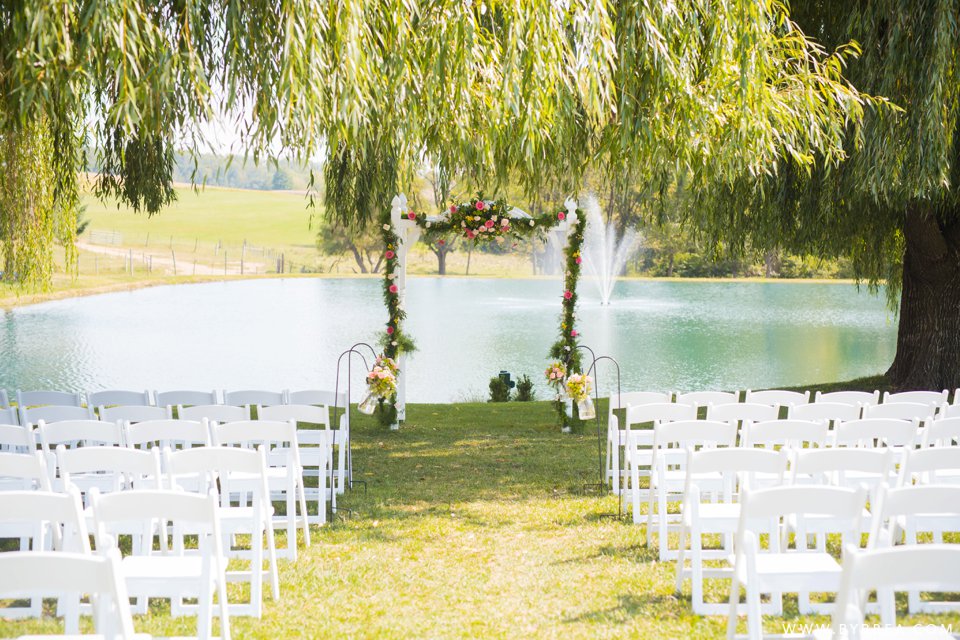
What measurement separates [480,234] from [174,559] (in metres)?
6.82

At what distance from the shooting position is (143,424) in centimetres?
480

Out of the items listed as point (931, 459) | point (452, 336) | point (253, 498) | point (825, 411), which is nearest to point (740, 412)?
point (825, 411)

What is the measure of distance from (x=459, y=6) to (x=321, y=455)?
2.70 m

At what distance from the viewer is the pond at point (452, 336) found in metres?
19.2

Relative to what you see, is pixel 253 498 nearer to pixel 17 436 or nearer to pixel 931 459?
pixel 17 436

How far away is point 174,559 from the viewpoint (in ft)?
11.7

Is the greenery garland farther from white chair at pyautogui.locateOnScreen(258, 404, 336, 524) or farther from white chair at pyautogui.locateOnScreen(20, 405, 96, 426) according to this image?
white chair at pyautogui.locateOnScreen(20, 405, 96, 426)

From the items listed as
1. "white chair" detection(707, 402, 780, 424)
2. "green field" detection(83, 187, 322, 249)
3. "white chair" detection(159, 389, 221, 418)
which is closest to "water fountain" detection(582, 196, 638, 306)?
"green field" detection(83, 187, 322, 249)

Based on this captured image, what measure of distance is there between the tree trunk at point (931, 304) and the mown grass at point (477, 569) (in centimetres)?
520

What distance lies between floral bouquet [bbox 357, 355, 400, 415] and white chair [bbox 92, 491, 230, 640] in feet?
18.1

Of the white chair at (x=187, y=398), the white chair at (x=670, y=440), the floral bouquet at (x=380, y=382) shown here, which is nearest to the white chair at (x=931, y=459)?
the white chair at (x=670, y=440)

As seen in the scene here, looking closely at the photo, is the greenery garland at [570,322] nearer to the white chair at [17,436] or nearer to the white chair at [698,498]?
the white chair at [698,498]

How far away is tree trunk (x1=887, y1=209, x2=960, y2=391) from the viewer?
10.5 metres

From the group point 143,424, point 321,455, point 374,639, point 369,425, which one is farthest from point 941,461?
point 369,425
